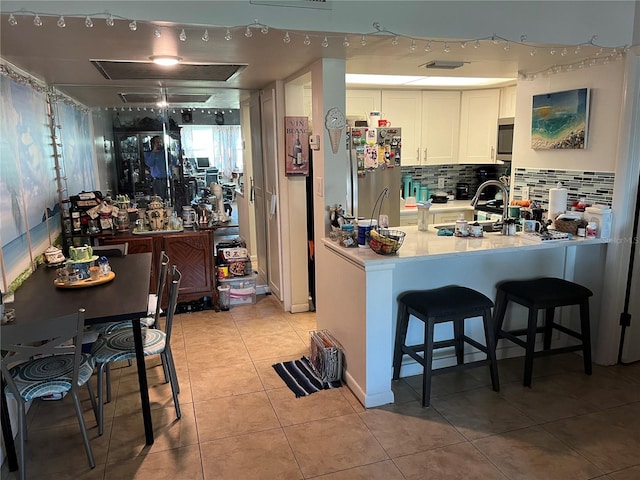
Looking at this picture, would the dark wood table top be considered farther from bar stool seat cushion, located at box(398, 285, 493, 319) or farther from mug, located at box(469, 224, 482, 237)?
mug, located at box(469, 224, 482, 237)

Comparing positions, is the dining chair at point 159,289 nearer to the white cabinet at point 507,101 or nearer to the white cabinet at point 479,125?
the white cabinet at point 479,125

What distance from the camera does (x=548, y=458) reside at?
2371 millimetres

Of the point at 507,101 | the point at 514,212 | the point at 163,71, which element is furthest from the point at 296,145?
the point at 507,101

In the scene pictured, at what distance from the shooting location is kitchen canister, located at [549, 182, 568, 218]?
11.3ft

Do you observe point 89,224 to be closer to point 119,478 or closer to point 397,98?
point 119,478

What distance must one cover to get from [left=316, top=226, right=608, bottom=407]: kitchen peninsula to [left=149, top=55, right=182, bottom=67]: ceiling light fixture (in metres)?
1.54

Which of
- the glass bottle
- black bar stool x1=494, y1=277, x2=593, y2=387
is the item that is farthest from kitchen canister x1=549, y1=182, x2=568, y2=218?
the glass bottle

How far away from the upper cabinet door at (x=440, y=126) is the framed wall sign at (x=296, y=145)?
179 cm

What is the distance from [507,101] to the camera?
5.19 m

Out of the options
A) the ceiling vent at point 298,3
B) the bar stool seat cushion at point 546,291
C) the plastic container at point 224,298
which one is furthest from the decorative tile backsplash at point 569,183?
the plastic container at point 224,298

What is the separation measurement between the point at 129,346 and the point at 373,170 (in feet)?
9.07

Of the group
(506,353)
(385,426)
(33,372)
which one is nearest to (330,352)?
(385,426)

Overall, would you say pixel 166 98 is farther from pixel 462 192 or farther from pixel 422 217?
pixel 462 192

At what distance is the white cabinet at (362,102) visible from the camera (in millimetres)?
5107
